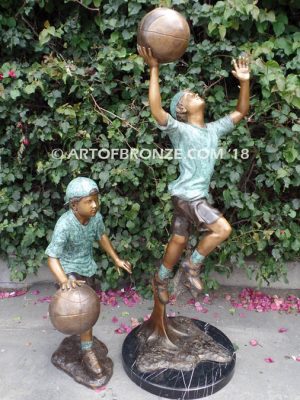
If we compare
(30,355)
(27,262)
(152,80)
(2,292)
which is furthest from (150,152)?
(2,292)

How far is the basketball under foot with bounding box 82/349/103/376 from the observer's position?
305cm

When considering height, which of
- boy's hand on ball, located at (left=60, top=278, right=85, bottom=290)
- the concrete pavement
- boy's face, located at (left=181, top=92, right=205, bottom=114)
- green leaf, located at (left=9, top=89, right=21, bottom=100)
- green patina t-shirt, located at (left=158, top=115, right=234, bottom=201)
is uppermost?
green leaf, located at (left=9, top=89, right=21, bottom=100)

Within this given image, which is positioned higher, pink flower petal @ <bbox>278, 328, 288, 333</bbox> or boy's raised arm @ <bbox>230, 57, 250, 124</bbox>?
boy's raised arm @ <bbox>230, 57, 250, 124</bbox>

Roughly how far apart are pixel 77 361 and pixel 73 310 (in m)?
0.74

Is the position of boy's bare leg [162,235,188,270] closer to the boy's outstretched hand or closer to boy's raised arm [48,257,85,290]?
boy's raised arm [48,257,85,290]

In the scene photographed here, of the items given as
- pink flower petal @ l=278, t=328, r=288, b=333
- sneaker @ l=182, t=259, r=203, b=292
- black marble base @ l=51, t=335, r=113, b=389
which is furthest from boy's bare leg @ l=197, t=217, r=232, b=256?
pink flower petal @ l=278, t=328, r=288, b=333

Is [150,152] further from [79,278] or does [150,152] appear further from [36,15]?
[36,15]

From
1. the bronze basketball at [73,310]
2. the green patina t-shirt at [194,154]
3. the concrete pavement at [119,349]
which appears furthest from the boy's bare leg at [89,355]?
the green patina t-shirt at [194,154]

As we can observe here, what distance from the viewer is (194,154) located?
2684mm

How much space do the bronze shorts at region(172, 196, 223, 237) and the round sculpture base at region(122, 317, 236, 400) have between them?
3.44 feet

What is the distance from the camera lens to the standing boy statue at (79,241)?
2.74 meters

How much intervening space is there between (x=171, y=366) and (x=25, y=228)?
2091mm

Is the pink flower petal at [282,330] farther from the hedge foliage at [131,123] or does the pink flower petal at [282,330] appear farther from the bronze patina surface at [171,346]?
the bronze patina surface at [171,346]

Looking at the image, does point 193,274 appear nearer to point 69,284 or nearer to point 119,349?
point 69,284
